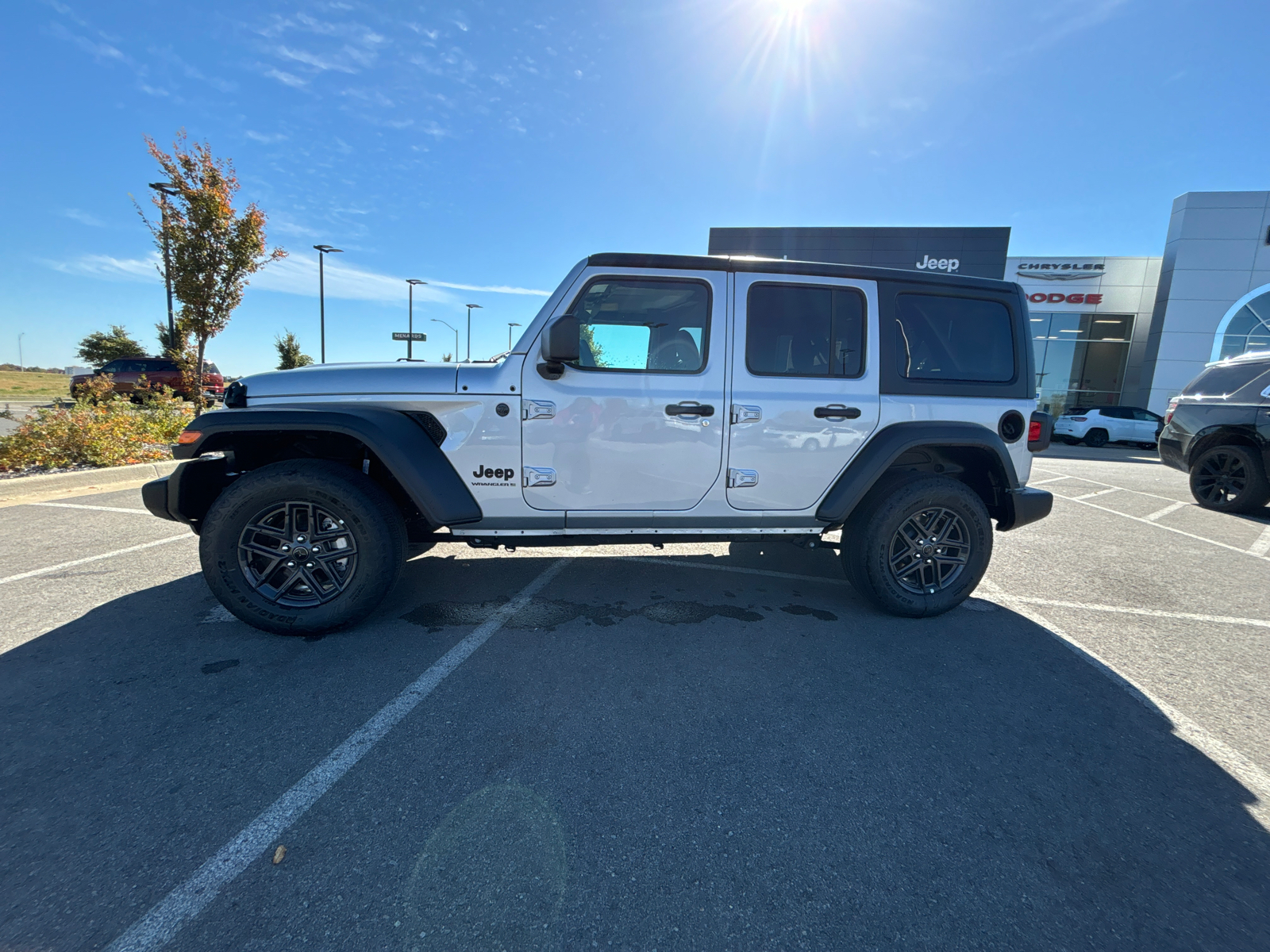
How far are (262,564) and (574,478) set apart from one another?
1.85 metres

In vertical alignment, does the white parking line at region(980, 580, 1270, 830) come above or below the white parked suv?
below

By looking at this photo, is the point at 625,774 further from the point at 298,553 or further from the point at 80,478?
the point at 80,478

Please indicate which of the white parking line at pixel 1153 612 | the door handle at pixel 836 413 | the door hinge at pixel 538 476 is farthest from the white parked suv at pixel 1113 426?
the door hinge at pixel 538 476

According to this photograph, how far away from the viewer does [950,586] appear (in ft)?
12.3

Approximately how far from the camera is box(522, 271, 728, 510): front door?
130 inches

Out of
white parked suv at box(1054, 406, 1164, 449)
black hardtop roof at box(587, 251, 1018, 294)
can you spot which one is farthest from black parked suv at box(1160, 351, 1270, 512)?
white parked suv at box(1054, 406, 1164, 449)

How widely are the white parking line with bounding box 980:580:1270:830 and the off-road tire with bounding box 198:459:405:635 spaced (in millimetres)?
3929

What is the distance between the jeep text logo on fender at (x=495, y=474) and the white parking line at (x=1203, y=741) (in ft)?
11.3

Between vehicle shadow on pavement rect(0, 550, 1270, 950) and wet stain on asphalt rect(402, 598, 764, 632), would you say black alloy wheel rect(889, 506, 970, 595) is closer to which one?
vehicle shadow on pavement rect(0, 550, 1270, 950)

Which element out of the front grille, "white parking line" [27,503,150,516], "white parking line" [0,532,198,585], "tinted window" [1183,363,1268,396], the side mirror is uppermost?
"tinted window" [1183,363,1268,396]

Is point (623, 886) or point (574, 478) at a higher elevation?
point (574, 478)

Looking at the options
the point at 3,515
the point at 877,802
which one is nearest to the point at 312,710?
the point at 877,802

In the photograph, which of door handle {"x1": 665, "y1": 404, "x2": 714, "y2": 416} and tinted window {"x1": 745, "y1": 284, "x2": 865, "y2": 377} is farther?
tinted window {"x1": 745, "y1": 284, "x2": 865, "y2": 377}

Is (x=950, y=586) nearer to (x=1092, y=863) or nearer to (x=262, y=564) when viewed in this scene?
(x=1092, y=863)
